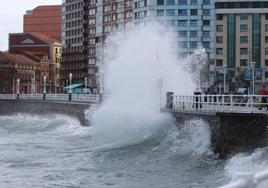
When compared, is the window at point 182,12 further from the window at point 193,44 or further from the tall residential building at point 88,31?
the tall residential building at point 88,31

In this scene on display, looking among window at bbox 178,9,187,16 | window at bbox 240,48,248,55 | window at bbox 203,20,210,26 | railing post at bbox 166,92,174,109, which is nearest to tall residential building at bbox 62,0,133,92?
window at bbox 178,9,187,16

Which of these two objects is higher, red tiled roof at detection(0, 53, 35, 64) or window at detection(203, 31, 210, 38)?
window at detection(203, 31, 210, 38)

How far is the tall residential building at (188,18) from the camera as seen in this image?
131875 mm

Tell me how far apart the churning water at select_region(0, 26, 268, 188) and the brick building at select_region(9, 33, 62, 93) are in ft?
369

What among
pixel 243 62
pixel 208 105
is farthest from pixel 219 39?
pixel 208 105

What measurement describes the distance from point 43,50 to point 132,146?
149 metres

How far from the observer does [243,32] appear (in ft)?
409

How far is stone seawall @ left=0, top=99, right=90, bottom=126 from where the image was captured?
62.7 meters

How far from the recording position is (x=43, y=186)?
2180 cm

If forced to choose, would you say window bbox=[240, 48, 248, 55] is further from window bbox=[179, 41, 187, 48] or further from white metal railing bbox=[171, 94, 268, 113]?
white metal railing bbox=[171, 94, 268, 113]

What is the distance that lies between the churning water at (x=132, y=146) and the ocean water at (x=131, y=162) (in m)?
0.03

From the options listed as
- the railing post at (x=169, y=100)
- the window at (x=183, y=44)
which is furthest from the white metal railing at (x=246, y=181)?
the window at (x=183, y=44)

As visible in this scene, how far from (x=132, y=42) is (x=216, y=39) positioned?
244 ft

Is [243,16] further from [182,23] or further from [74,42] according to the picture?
[74,42]
